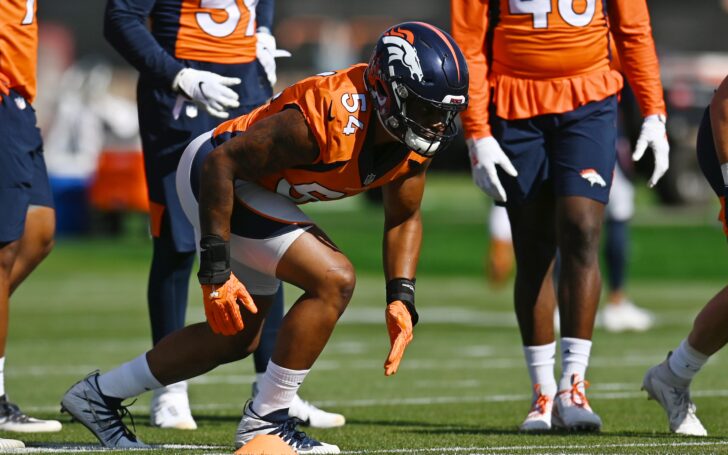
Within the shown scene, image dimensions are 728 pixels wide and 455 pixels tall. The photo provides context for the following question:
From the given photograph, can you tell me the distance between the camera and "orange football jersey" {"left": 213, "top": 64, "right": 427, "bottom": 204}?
5629 millimetres

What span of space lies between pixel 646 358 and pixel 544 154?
368 cm

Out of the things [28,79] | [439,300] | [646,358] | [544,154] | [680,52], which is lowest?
[680,52]

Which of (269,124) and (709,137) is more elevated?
(269,124)

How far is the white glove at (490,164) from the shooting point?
6832mm

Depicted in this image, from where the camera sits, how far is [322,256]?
5.69 meters

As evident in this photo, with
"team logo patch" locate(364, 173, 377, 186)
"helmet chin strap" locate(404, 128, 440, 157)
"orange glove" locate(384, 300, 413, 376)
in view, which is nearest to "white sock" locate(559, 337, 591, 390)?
"orange glove" locate(384, 300, 413, 376)

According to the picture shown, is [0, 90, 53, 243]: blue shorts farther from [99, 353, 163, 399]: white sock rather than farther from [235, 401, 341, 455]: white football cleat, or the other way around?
[235, 401, 341, 455]: white football cleat

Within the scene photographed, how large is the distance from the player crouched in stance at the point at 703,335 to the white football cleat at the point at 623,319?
571 centimetres

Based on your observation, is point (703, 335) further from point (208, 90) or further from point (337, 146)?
point (208, 90)

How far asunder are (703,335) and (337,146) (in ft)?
6.34

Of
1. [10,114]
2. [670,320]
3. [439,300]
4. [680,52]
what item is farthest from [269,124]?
[680,52]

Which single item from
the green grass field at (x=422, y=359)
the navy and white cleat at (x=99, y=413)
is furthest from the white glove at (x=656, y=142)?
the navy and white cleat at (x=99, y=413)

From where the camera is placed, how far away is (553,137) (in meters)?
6.97

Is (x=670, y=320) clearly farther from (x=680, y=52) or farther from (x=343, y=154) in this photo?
(x=680, y=52)
